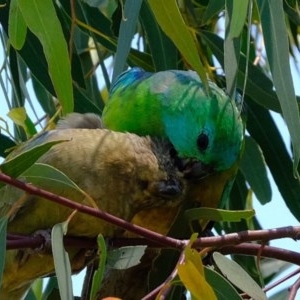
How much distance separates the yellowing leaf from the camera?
1.23 meters

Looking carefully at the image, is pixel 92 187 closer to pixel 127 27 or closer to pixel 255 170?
pixel 127 27

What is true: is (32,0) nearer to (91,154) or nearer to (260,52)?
(91,154)

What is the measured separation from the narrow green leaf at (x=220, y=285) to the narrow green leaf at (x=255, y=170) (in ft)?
2.35

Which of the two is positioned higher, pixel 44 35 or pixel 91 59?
pixel 44 35

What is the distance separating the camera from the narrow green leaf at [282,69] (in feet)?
4.94

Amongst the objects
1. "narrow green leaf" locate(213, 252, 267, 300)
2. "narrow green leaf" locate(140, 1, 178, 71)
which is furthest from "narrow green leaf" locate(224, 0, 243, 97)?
"narrow green leaf" locate(140, 1, 178, 71)

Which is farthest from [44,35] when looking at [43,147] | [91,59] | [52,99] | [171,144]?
[91,59]

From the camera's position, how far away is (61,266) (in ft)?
4.45

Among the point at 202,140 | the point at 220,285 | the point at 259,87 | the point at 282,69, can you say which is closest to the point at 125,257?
the point at 220,285

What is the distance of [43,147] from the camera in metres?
1.38

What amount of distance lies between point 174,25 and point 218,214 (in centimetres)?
31

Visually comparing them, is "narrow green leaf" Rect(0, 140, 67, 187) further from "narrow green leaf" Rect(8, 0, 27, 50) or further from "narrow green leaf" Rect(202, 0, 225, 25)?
"narrow green leaf" Rect(202, 0, 225, 25)

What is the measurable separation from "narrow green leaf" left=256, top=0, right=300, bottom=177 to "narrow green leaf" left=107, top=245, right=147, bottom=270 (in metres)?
0.26

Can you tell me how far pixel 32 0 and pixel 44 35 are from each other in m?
0.06
